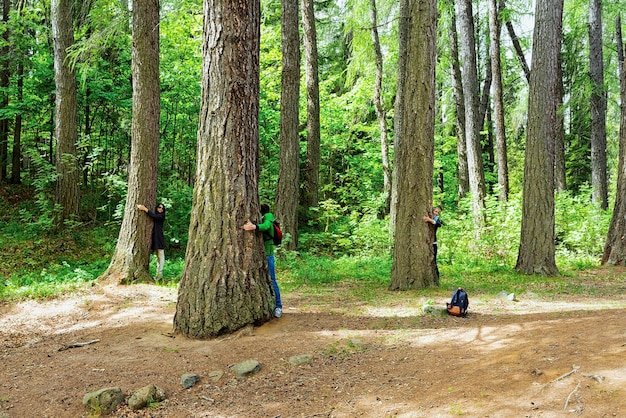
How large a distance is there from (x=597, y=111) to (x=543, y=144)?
10576 mm

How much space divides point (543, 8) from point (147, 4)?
9.11 metres

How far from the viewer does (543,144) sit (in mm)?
11211

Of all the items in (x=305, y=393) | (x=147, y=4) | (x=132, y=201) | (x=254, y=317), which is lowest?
(x=305, y=393)

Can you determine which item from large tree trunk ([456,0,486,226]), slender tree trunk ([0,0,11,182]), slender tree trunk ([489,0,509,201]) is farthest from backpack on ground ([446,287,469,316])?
slender tree trunk ([0,0,11,182])

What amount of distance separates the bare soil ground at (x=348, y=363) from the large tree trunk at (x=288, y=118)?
6.32 metres

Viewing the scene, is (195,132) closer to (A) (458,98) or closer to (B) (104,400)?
(A) (458,98)

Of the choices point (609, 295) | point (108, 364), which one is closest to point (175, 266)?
point (108, 364)

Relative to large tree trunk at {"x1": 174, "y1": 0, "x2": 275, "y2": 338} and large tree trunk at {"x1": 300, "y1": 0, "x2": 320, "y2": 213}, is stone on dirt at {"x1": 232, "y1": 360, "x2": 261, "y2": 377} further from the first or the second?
large tree trunk at {"x1": 300, "y1": 0, "x2": 320, "y2": 213}

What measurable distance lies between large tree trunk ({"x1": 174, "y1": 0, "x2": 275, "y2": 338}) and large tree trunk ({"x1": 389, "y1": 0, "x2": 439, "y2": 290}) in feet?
12.3

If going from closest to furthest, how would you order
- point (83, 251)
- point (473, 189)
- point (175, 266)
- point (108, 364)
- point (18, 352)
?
point (108, 364), point (18, 352), point (175, 266), point (83, 251), point (473, 189)

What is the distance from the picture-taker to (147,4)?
1030cm

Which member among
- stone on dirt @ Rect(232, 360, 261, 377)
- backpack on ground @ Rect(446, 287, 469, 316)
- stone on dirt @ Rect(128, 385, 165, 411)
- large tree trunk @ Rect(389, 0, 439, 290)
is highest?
large tree trunk @ Rect(389, 0, 439, 290)

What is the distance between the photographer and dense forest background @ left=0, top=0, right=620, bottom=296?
1466 cm

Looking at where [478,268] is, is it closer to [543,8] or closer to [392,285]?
[392,285]
